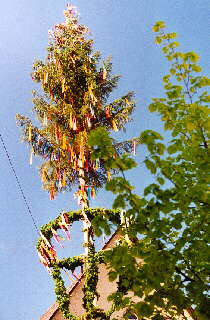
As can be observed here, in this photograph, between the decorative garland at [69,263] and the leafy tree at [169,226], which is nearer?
the leafy tree at [169,226]

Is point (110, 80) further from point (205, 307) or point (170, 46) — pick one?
point (205, 307)

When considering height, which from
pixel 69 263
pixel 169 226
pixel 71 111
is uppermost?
pixel 71 111

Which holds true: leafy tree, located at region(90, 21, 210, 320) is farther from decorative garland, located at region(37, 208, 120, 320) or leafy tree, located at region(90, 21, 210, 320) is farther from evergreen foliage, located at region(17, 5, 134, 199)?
evergreen foliage, located at region(17, 5, 134, 199)

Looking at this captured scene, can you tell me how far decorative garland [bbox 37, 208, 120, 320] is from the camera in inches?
446

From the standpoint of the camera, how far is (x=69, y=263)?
12.1 metres

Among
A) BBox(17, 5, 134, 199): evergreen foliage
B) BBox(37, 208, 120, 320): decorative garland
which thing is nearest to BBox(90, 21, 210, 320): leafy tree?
BBox(37, 208, 120, 320): decorative garland

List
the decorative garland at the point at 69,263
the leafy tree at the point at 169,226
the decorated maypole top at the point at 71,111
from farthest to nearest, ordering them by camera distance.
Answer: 1. the decorated maypole top at the point at 71,111
2. the decorative garland at the point at 69,263
3. the leafy tree at the point at 169,226

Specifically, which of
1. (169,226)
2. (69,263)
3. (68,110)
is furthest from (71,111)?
(169,226)

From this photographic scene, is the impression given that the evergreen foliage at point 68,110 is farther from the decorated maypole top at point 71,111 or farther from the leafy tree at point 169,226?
the leafy tree at point 169,226

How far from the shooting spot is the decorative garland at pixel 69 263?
446 inches

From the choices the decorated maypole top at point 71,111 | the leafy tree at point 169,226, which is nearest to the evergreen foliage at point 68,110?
the decorated maypole top at point 71,111

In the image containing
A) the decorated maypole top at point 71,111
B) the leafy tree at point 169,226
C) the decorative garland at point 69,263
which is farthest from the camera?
the decorated maypole top at point 71,111

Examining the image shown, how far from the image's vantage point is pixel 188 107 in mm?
4688

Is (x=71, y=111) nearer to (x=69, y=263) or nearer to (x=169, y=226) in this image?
(x=69, y=263)
